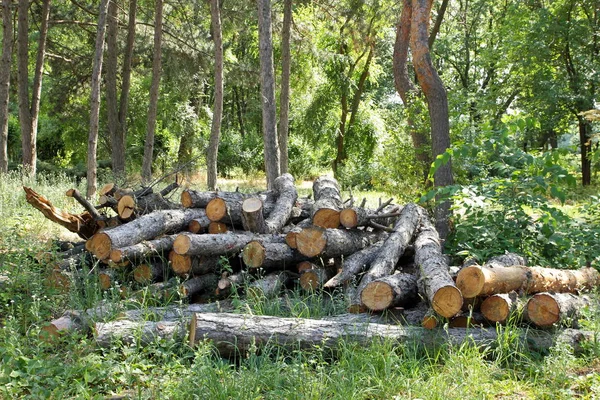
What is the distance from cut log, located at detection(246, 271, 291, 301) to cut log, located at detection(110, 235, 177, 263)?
1.17 metres

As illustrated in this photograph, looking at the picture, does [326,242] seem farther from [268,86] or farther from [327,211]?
[268,86]

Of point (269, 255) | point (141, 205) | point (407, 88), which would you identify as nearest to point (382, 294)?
point (269, 255)

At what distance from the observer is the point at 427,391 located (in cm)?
439

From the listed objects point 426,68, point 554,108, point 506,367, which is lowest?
point 506,367

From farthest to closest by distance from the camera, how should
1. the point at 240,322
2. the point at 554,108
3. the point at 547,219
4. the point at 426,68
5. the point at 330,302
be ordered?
the point at 554,108 < the point at 426,68 < the point at 547,219 < the point at 330,302 < the point at 240,322

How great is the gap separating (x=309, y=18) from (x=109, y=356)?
19.5 meters

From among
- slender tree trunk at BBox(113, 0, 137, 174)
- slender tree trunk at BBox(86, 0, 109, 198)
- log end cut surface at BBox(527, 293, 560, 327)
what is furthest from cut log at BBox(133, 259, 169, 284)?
slender tree trunk at BBox(113, 0, 137, 174)

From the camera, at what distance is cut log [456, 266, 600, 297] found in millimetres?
5422

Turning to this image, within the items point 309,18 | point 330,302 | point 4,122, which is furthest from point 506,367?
point 309,18

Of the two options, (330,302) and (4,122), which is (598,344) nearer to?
(330,302)

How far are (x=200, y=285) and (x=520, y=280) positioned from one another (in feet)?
10.9

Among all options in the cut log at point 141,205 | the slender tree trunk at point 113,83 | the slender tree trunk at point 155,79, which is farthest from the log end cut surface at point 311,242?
the slender tree trunk at point 113,83

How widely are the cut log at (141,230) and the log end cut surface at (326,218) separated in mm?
1430

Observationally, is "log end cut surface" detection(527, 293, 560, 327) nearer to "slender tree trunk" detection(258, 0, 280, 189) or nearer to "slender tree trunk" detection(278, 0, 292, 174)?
"slender tree trunk" detection(258, 0, 280, 189)
